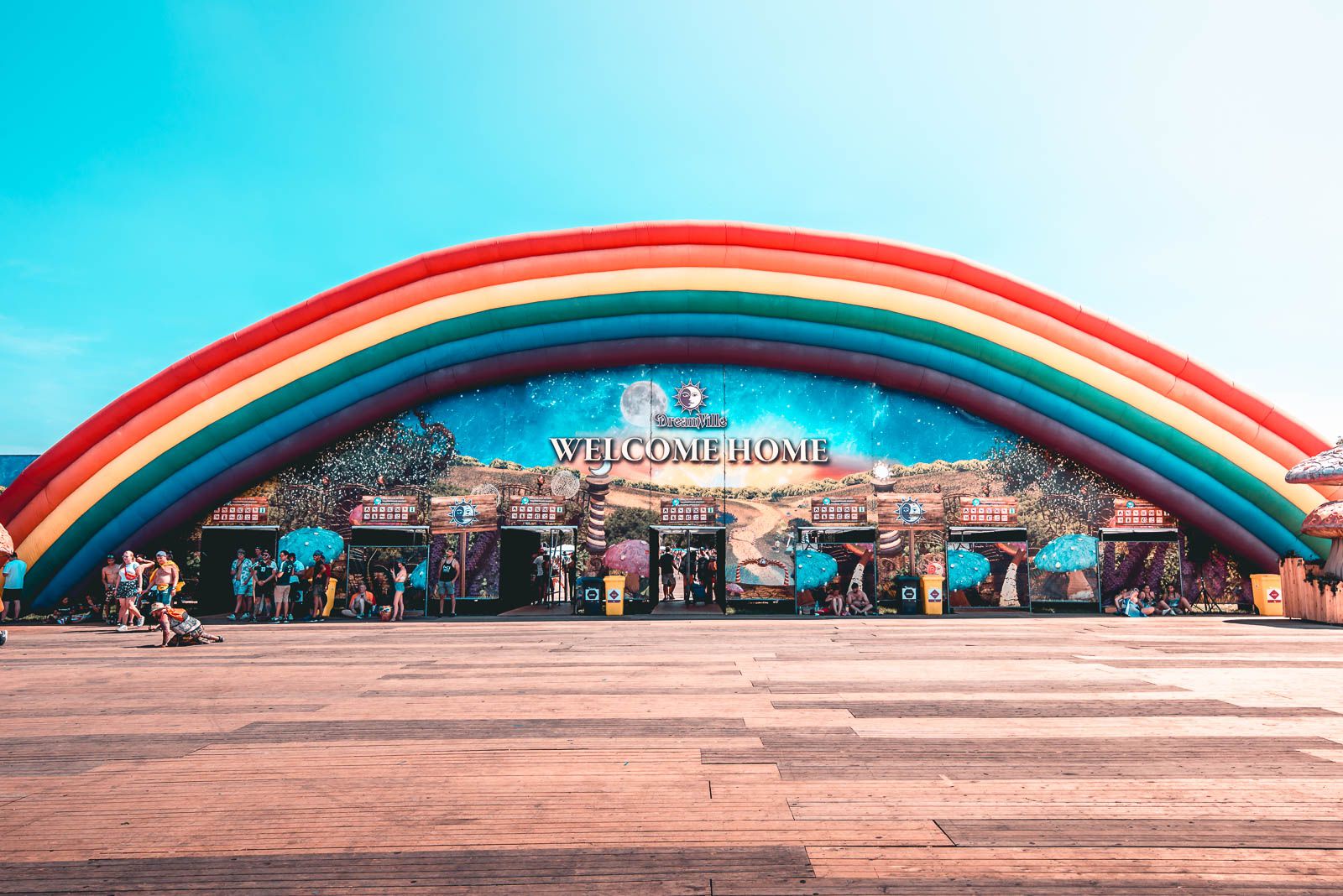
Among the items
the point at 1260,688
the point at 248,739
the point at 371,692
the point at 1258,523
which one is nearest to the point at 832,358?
the point at 1258,523

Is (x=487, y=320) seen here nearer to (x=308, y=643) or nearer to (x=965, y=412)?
(x=308, y=643)

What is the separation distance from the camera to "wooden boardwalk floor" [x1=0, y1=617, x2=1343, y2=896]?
3105 mm

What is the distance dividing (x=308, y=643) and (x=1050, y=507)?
1775cm

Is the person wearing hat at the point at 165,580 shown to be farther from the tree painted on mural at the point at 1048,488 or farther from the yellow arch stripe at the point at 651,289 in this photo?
the tree painted on mural at the point at 1048,488

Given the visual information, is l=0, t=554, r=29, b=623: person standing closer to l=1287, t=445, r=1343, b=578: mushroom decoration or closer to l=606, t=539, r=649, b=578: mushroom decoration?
l=606, t=539, r=649, b=578: mushroom decoration

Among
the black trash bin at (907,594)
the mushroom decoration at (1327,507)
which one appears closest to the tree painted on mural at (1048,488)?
the black trash bin at (907,594)

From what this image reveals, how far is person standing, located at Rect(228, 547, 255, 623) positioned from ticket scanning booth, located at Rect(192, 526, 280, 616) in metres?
0.90

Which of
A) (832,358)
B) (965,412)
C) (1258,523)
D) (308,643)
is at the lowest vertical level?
(308,643)

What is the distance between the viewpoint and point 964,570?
20.2 metres

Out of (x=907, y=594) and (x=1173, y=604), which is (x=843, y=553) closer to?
(x=907, y=594)

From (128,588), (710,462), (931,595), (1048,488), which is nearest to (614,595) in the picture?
(710,462)

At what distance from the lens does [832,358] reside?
19766 mm

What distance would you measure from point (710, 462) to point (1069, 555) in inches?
381

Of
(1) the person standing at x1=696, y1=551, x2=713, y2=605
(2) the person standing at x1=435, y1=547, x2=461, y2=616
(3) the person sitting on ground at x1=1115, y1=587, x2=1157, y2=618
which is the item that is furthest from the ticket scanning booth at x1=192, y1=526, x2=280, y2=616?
(3) the person sitting on ground at x1=1115, y1=587, x2=1157, y2=618
